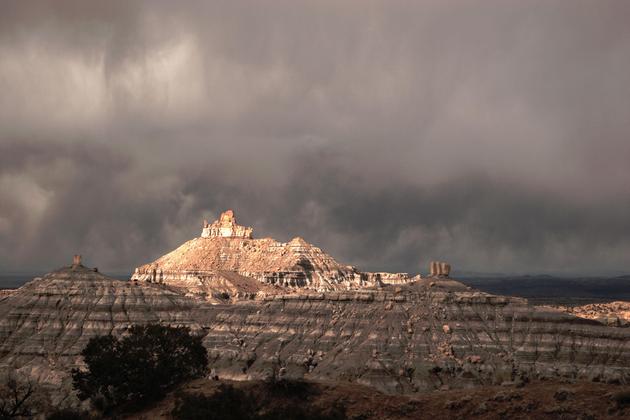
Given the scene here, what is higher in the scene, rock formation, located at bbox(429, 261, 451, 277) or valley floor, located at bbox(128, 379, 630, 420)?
rock formation, located at bbox(429, 261, 451, 277)

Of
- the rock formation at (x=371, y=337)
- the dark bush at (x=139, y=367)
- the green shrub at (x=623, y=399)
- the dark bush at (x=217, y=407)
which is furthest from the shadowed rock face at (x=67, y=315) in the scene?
the green shrub at (x=623, y=399)

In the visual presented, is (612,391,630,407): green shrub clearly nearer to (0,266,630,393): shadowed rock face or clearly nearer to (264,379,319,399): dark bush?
(0,266,630,393): shadowed rock face

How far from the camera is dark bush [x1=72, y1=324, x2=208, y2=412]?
7900cm

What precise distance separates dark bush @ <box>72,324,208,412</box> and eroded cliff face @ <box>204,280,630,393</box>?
1113 cm

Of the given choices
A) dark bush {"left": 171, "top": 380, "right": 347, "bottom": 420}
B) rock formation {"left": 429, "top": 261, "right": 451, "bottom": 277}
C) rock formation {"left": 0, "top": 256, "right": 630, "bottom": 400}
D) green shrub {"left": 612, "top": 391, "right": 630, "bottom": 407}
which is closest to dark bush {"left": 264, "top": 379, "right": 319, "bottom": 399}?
dark bush {"left": 171, "top": 380, "right": 347, "bottom": 420}

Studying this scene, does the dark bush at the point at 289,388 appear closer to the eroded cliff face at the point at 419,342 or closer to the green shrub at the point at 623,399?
the eroded cliff face at the point at 419,342

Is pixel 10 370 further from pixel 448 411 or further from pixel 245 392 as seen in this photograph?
pixel 448 411

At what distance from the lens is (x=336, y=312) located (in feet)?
437

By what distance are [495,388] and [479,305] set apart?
49.2 m

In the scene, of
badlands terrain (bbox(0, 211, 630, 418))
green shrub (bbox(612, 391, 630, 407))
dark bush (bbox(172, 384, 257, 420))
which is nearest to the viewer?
dark bush (bbox(172, 384, 257, 420))

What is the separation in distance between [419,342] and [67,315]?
83557mm

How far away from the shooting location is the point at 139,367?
81625 millimetres

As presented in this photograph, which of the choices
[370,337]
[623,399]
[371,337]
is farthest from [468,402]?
[370,337]

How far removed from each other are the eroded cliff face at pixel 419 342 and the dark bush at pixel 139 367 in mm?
11129
